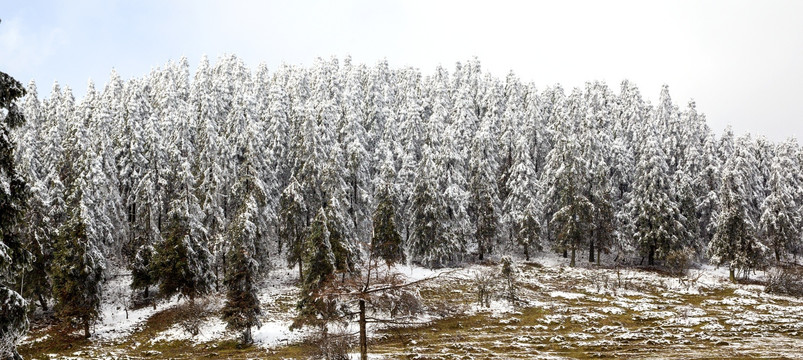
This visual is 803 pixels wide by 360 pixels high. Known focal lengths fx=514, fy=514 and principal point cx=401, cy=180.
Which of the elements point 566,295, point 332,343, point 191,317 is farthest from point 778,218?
point 191,317

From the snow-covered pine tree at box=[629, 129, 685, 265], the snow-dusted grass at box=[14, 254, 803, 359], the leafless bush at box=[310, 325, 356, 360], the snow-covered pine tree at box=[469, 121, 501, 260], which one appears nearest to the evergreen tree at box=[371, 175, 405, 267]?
the snow-dusted grass at box=[14, 254, 803, 359]

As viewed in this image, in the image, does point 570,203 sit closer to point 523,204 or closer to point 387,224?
point 523,204

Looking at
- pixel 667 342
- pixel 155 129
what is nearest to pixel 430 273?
pixel 667 342

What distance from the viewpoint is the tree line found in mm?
38281

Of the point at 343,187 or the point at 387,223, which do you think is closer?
the point at 387,223

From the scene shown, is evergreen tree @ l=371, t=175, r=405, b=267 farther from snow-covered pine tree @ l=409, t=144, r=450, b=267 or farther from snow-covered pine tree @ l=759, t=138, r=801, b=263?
snow-covered pine tree @ l=759, t=138, r=801, b=263

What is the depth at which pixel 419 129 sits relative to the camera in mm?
55844

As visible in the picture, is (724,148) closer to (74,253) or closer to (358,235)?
(358,235)

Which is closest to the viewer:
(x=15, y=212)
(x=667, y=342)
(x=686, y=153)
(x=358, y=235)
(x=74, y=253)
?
(x=15, y=212)

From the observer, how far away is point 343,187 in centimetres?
4603

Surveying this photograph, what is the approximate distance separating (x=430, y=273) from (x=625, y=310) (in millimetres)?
17460

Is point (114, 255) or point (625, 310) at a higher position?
point (114, 255)

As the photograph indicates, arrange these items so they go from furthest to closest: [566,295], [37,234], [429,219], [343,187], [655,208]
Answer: [655,208] → [429,219] → [343,187] → [566,295] → [37,234]

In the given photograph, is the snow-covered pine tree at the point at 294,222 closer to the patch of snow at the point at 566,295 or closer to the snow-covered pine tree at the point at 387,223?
the snow-covered pine tree at the point at 387,223
